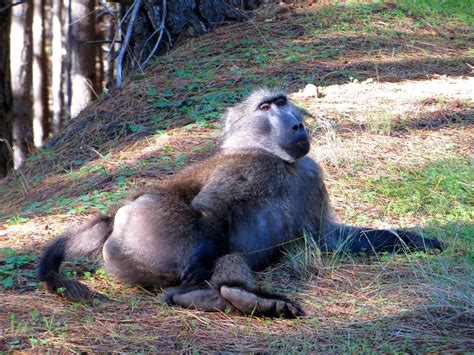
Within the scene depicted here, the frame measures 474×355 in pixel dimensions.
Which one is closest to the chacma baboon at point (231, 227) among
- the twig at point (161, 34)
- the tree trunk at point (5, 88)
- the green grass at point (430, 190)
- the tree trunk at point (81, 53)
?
the green grass at point (430, 190)

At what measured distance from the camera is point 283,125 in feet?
15.8

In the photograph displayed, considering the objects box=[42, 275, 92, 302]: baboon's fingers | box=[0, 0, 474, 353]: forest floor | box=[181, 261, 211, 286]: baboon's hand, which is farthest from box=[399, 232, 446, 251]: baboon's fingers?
box=[42, 275, 92, 302]: baboon's fingers

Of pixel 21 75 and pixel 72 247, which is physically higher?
pixel 72 247

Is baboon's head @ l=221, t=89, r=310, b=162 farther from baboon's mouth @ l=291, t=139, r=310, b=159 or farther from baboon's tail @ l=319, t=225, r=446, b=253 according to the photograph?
baboon's tail @ l=319, t=225, r=446, b=253

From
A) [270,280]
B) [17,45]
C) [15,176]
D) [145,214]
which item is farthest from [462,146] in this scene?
[17,45]

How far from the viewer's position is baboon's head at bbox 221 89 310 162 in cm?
473

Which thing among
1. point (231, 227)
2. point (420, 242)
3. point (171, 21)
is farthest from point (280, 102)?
point (171, 21)

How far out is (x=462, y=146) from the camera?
6410 millimetres

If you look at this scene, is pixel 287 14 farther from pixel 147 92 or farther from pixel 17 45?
pixel 17 45

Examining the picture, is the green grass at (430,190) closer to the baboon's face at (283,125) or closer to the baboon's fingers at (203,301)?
the baboon's face at (283,125)

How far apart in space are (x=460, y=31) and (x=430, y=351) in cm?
699

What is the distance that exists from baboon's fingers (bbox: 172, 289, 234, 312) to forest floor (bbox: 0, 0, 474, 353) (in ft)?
0.24

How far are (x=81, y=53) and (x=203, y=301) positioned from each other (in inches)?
385

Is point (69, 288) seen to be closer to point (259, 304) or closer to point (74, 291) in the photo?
point (74, 291)
